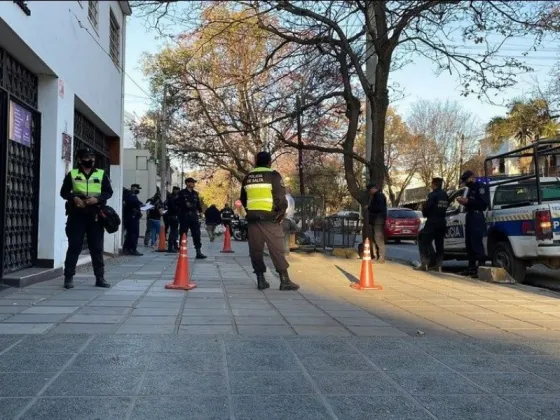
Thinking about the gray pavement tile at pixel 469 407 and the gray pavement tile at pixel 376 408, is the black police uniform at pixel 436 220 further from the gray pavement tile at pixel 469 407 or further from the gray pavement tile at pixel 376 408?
the gray pavement tile at pixel 376 408

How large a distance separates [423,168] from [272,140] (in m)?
23.1

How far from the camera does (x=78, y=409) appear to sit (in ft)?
11.1

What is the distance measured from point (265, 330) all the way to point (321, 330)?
562 millimetres

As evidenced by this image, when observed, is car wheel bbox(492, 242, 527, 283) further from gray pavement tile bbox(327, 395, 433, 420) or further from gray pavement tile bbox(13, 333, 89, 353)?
gray pavement tile bbox(13, 333, 89, 353)

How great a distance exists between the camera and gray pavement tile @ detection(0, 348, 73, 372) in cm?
409

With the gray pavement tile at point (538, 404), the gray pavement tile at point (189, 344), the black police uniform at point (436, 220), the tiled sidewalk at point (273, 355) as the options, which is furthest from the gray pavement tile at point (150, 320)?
the black police uniform at point (436, 220)

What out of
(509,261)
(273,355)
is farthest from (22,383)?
(509,261)

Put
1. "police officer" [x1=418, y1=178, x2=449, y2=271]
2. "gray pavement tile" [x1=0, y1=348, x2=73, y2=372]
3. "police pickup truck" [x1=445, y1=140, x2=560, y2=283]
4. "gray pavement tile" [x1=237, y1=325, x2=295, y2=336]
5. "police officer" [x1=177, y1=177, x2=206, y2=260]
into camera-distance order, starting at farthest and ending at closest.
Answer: "police officer" [x1=177, y1=177, x2=206, y2=260]
"police officer" [x1=418, y1=178, x2=449, y2=271]
"police pickup truck" [x1=445, y1=140, x2=560, y2=283]
"gray pavement tile" [x1=237, y1=325, x2=295, y2=336]
"gray pavement tile" [x1=0, y1=348, x2=73, y2=372]

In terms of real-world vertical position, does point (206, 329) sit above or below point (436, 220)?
below

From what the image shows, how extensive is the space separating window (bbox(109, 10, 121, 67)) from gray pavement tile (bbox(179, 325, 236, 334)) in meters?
10.2

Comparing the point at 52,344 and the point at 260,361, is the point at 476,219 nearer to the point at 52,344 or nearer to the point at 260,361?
the point at 260,361

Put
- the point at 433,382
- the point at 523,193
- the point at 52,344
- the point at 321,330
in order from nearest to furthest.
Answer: the point at 433,382, the point at 52,344, the point at 321,330, the point at 523,193

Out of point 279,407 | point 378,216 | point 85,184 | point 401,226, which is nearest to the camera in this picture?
point 279,407

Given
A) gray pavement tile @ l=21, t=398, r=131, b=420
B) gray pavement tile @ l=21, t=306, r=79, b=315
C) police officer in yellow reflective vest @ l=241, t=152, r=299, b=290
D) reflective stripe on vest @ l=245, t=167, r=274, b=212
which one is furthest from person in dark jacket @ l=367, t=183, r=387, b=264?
gray pavement tile @ l=21, t=398, r=131, b=420
